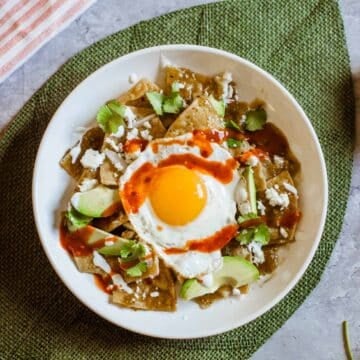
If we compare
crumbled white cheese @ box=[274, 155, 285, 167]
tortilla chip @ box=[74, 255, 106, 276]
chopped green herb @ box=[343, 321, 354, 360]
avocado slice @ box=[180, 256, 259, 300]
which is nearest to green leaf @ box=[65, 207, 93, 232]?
tortilla chip @ box=[74, 255, 106, 276]

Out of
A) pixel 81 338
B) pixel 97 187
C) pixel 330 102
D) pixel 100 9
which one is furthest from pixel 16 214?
pixel 330 102

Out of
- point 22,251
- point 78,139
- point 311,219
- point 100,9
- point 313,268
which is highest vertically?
point 100,9

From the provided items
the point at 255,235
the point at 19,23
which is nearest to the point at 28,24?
the point at 19,23

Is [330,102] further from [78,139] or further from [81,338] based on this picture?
[81,338]

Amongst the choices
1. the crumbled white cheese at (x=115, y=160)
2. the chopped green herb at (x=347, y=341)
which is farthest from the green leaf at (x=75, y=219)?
the chopped green herb at (x=347, y=341)

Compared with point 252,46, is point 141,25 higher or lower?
higher

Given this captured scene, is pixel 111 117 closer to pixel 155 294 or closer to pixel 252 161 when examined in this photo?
pixel 252 161
